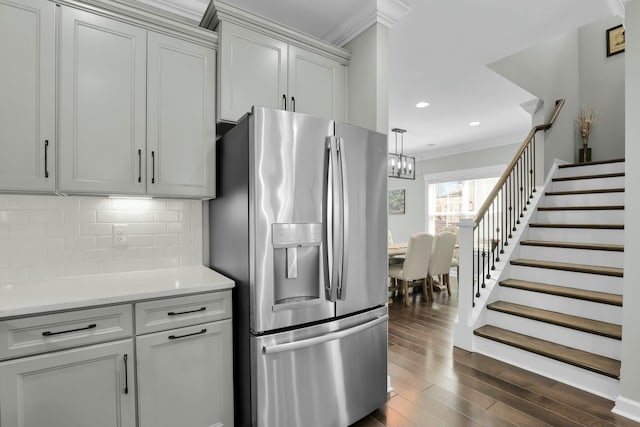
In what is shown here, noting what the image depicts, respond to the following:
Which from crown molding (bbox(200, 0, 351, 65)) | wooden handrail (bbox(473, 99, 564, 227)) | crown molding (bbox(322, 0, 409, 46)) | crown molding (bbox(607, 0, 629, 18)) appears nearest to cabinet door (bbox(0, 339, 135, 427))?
crown molding (bbox(200, 0, 351, 65))

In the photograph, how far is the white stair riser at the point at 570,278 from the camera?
282cm

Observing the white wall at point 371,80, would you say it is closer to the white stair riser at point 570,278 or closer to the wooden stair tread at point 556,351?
the wooden stair tread at point 556,351

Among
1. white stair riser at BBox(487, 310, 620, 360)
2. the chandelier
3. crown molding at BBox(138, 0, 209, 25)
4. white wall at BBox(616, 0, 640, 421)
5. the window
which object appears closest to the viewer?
white wall at BBox(616, 0, 640, 421)

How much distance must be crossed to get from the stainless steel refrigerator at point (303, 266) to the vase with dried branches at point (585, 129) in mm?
4316

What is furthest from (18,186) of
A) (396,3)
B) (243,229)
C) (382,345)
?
(396,3)

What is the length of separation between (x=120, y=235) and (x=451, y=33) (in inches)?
117

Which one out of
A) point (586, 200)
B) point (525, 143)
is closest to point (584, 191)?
point (586, 200)

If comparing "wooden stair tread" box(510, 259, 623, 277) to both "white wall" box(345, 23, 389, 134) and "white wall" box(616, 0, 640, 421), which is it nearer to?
"white wall" box(616, 0, 640, 421)

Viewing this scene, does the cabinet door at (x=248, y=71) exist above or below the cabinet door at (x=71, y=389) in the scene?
above

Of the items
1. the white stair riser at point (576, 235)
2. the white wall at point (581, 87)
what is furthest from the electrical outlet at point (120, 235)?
the white wall at point (581, 87)

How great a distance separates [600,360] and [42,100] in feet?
13.0

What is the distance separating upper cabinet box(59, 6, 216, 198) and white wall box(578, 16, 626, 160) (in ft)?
17.9

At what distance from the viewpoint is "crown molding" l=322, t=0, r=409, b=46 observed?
89.0 inches

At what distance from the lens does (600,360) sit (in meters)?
2.44
